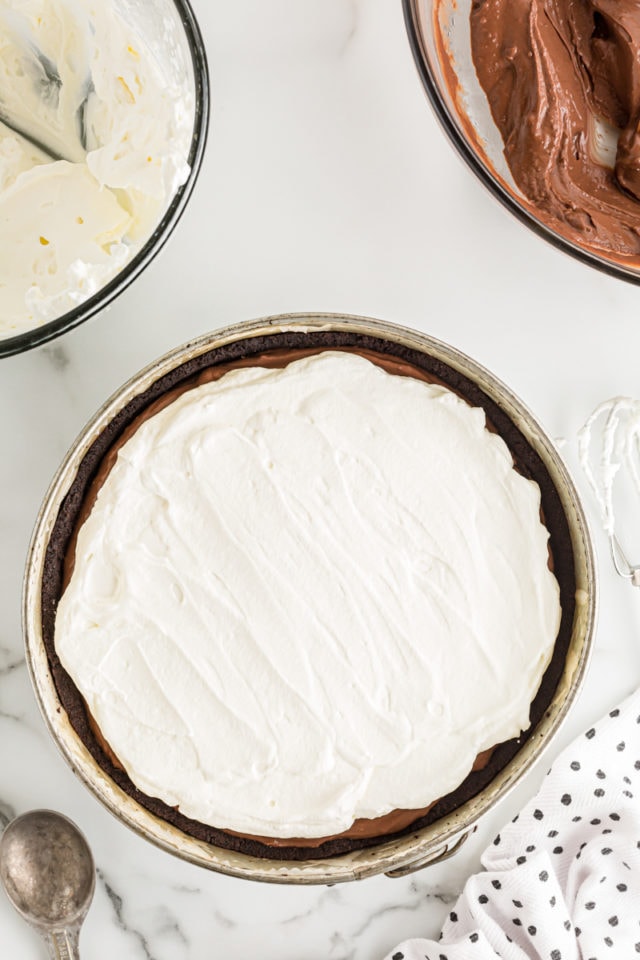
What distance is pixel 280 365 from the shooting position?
143 cm

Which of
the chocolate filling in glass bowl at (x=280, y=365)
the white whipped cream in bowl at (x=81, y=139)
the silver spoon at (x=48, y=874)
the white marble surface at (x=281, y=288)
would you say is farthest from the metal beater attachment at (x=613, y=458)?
the silver spoon at (x=48, y=874)

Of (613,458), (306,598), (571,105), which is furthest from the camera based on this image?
(613,458)

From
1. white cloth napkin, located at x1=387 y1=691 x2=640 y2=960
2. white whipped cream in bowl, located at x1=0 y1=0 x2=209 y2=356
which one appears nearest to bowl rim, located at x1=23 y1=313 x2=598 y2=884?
white whipped cream in bowl, located at x1=0 y1=0 x2=209 y2=356

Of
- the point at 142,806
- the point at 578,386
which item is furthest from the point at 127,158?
the point at 142,806

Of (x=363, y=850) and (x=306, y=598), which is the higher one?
(x=306, y=598)

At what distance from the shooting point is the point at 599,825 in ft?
5.70

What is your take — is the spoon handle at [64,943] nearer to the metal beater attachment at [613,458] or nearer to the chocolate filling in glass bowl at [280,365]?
the chocolate filling in glass bowl at [280,365]

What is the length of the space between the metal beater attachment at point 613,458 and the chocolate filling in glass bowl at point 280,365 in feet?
0.86

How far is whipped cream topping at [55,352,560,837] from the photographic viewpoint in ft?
4.54

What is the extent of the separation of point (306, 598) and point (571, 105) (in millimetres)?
933

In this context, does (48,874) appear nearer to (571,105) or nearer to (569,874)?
(569,874)

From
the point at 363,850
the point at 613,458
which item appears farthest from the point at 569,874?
the point at 613,458

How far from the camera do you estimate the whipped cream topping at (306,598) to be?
1.38m

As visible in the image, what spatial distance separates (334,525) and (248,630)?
204 mm
